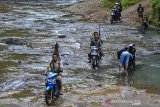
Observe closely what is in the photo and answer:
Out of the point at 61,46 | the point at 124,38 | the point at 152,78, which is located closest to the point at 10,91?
the point at 152,78

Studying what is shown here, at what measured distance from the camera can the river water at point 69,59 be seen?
16.1 meters

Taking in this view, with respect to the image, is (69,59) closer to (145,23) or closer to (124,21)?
(145,23)

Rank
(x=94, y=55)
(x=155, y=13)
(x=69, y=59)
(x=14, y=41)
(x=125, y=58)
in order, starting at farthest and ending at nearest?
(x=155, y=13) → (x=14, y=41) → (x=69, y=59) → (x=94, y=55) → (x=125, y=58)

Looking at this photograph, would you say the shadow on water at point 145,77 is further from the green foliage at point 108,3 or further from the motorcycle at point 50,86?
the green foliage at point 108,3

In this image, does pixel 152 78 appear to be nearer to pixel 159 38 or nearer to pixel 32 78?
pixel 32 78

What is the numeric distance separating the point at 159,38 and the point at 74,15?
18.8m

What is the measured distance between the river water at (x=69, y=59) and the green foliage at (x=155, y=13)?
158 centimetres

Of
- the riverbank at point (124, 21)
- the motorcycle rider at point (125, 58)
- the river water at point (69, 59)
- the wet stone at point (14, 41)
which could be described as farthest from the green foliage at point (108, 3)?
the motorcycle rider at point (125, 58)

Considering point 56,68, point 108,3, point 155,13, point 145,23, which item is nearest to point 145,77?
point 56,68

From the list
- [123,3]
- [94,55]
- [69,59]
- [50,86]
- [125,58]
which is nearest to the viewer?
[50,86]

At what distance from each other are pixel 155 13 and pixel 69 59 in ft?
49.0

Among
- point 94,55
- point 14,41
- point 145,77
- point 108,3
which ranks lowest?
point 145,77

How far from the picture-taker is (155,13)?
118 feet

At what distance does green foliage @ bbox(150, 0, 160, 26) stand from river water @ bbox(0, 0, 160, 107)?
1582mm
